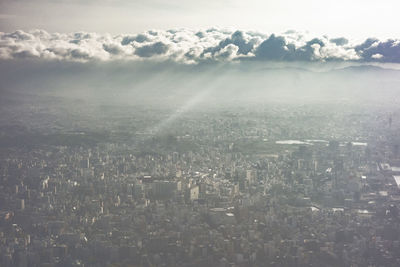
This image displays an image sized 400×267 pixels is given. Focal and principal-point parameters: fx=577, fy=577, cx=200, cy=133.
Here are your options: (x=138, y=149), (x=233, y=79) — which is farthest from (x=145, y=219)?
(x=233, y=79)

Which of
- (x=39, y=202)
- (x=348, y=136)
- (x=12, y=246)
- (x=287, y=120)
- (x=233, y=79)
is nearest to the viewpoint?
(x=12, y=246)

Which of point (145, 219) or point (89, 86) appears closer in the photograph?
point (145, 219)

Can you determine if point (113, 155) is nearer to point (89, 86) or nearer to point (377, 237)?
point (377, 237)

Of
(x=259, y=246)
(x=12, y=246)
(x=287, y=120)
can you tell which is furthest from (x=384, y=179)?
(x=287, y=120)

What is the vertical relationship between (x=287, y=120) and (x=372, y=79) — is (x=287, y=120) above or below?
below

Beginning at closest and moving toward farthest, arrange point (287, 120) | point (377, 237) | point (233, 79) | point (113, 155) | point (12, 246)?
1. point (12, 246)
2. point (377, 237)
3. point (113, 155)
4. point (287, 120)
5. point (233, 79)

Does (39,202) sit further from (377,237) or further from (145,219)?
(377,237)
